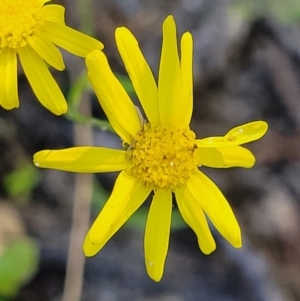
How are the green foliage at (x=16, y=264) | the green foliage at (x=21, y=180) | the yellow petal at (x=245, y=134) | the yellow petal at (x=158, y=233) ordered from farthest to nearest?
1. the green foliage at (x=21, y=180)
2. the green foliage at (x=16, y=264)
3. the yellow petal at (x=158, y=233)
4. the yellow petal at (x=245, y=134)

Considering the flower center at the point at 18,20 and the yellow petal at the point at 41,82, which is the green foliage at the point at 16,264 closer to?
the yellow petal at the point at 41,82

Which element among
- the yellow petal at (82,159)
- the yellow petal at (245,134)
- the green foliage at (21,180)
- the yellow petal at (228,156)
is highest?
the yellow petal at (245,134)

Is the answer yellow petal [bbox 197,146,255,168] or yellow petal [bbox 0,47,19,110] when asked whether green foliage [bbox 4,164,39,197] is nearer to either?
yellow petal [bbox 0,47,19,110]

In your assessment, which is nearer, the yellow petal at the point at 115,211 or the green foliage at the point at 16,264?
the yellow petal at the point at 115,211

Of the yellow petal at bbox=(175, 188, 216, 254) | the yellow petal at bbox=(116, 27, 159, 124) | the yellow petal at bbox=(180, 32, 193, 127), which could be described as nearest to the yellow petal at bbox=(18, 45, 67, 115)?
the yellow petal at bbox=(116, 27, 159, 124)

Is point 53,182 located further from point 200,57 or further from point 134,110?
point 134,110

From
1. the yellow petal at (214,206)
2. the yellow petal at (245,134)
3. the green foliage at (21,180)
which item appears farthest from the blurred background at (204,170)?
the yellow petal at (245,134)

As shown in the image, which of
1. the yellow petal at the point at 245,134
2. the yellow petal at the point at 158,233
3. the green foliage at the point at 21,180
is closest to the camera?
the yellow petal at the point at 245,134

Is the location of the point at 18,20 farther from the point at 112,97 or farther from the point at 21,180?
the point at 21,180
